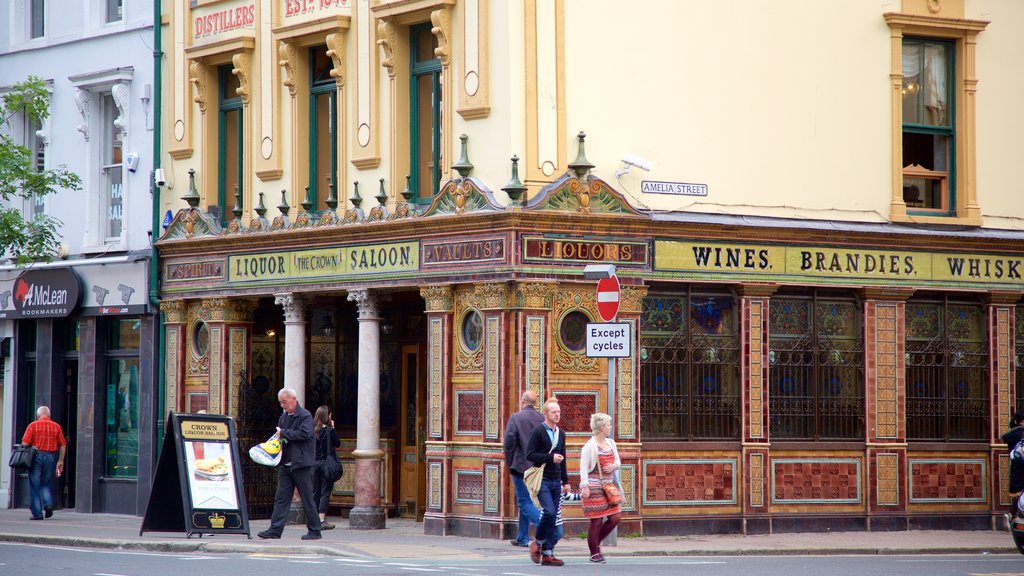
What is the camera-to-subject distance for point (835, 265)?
25000mm

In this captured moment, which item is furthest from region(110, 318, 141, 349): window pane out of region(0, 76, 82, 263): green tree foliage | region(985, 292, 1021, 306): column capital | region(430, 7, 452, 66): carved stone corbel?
region(985, 292, 1021, 306): column capital

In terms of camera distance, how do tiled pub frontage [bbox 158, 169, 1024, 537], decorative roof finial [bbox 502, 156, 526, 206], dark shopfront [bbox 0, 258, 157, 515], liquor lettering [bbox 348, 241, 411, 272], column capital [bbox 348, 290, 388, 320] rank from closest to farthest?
decorative roof finial [bbox 502, 156, 526, 206] → tiled pub frontage [bbox 158, 169, 1024, 537] → liquor lettering [bbox 348, 241, 411, 272] → column capital [bbox 348, 290, 388, 320] → dark shopfront [bbox 0, 258, 157, 515]

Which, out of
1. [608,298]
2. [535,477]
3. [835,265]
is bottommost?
[535,477]

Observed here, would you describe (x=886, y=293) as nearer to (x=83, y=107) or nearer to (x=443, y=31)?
(x=443, y=31)

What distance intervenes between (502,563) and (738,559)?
3141 mm

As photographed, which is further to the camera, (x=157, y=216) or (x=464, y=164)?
(x=157, y=216)

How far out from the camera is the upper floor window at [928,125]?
85.6 ft

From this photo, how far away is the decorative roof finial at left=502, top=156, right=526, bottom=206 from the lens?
74.1 feet

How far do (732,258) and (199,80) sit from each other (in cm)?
909

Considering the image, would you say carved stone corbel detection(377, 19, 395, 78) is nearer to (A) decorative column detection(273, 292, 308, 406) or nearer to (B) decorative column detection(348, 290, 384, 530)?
(B) decorative column detection(348, 290, 384, 530)

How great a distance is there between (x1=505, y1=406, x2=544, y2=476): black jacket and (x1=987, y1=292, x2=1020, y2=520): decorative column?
8.35 meters

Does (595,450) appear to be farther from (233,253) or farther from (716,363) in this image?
(233,253)

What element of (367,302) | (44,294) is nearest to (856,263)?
(367,302)

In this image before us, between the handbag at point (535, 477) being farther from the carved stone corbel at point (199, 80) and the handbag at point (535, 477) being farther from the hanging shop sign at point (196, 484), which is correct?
the carved stone corbel at point (199, 80)
